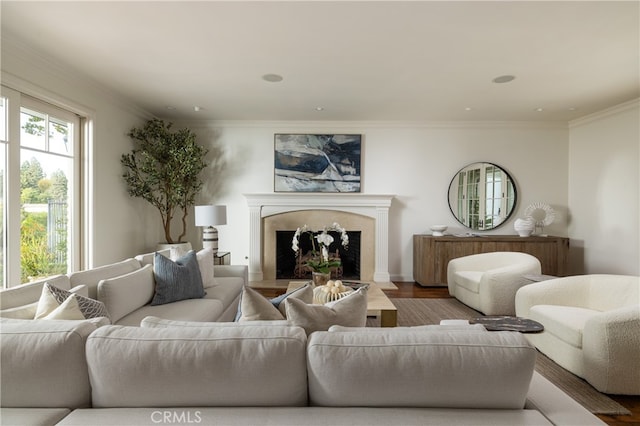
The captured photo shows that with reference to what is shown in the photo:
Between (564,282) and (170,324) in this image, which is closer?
(170,324)

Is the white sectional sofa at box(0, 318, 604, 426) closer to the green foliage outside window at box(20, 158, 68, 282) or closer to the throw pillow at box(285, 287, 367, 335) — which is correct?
the throw pillow at box(285, 287, 367, 335)

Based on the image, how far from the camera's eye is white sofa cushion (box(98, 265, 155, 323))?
237 cm

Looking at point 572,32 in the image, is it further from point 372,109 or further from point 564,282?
point 372,109

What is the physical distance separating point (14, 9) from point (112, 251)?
2818mm

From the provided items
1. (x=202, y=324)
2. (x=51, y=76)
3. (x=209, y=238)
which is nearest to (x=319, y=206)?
(x=209, y=238)

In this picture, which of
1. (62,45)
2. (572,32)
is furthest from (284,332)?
(62,45)

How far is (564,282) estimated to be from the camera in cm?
305

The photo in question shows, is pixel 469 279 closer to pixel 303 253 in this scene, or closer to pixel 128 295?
pixel 303 253

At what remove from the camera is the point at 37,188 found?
343 centimetres

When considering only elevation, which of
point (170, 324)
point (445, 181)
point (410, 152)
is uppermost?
point (410, 152)

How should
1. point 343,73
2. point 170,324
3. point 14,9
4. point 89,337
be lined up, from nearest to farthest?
point 89,337
point 170,324
point 14,9
point 343,73

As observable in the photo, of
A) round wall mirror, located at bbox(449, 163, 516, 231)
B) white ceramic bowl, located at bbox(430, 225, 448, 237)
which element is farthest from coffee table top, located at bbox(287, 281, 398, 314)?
round wall mirror, located at bbox(449, 163, 516, 231)

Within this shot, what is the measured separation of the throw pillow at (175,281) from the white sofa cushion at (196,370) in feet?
5.97

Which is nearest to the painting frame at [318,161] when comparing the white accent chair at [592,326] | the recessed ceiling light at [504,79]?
the recessed ceiling light at [504,79]
